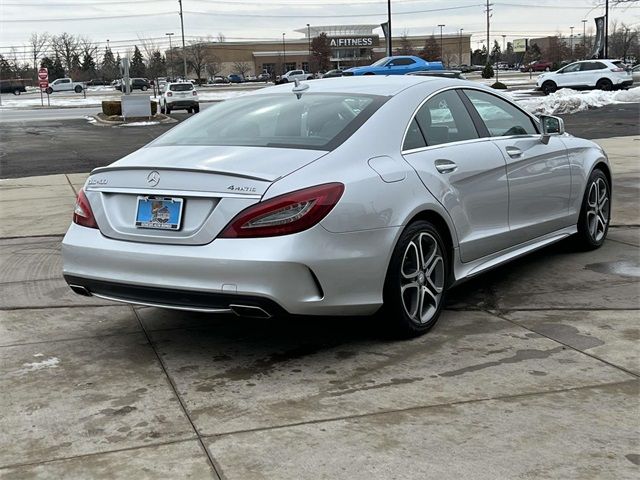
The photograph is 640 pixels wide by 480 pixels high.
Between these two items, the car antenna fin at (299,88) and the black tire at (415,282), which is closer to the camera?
the black tire at (415,282)

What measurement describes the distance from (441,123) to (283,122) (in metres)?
1.06

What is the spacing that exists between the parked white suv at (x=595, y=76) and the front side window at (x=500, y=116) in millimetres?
33177

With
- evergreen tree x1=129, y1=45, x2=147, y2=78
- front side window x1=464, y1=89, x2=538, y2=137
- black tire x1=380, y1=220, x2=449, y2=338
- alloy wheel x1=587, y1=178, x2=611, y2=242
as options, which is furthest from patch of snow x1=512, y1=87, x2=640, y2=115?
evergreen tree x1=129, y1=45, x2=147, y2=78

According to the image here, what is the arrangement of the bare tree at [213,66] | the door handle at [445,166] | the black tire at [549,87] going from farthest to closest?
the bare tree at [213,66], the black tire at [549,87], the door handle at [445,166]

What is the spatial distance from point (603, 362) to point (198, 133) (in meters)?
2.74

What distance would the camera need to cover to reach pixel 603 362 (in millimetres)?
4102

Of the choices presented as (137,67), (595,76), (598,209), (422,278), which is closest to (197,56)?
(137,67)

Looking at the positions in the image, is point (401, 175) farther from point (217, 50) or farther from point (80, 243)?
point (217, 50)

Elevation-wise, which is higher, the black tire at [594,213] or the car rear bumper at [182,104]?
the car rear bumper at [182,104]

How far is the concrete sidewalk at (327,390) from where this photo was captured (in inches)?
120

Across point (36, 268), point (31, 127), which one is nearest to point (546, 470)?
point (36, 268)

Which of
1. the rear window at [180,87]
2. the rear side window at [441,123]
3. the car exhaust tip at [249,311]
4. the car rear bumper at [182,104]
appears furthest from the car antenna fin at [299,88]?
the rear window at [180,87]

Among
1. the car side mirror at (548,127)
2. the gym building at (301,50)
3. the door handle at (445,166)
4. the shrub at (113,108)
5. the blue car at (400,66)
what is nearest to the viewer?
the door handle at (445,166)

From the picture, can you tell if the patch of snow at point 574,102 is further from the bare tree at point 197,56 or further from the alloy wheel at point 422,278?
the bare tree at point 197,56
